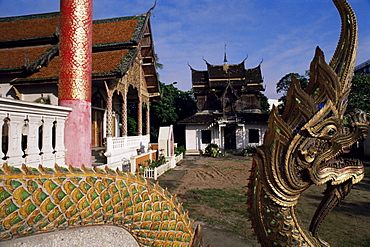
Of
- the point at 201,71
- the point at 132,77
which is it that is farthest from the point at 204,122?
the point at 132,77

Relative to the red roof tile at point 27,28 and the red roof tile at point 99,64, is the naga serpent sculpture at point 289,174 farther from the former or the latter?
the red roof tile at point 27,28

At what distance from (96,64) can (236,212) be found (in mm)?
7574

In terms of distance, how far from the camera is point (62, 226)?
1446 millimetres

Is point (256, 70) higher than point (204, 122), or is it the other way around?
point (256, 70)

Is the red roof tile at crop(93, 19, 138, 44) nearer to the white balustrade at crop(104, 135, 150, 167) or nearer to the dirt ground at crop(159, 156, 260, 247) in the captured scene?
the white balustrade at crop(104, 135, 150, 167)

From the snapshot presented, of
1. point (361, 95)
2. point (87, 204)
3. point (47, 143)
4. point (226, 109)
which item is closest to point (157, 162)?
point (47, 143)

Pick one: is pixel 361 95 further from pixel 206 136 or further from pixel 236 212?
pixel 236 212

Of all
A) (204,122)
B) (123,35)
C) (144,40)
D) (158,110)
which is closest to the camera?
(123,35)

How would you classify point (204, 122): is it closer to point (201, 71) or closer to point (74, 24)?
point (201, 71)

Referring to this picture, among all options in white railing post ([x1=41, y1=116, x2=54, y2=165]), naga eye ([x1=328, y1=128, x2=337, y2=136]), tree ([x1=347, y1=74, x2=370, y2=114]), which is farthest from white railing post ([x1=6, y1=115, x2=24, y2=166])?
tree ([x1=347, y1=74, x2=370, y2=114])

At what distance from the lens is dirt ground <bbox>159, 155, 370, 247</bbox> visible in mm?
4715

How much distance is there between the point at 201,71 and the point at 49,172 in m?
26.5

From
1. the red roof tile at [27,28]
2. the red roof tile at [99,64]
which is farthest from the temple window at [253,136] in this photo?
the red roof tile at [27,28]

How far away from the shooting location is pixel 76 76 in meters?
4.02
